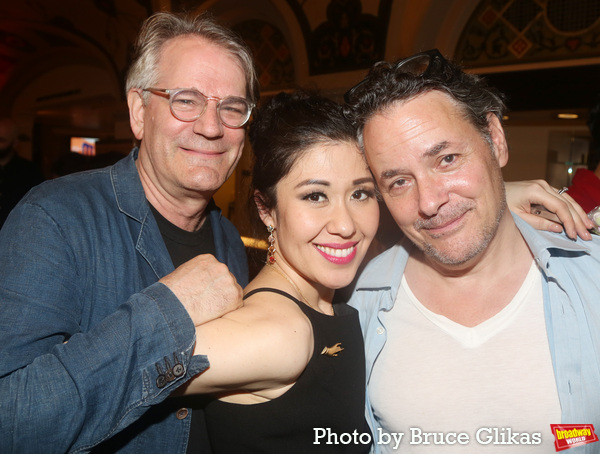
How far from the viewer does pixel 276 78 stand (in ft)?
24.3

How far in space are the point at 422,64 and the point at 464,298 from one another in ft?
3.24

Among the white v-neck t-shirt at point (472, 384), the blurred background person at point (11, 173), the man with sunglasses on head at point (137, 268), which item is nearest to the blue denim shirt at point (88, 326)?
the man with sunglasses on head at point (137, 268)

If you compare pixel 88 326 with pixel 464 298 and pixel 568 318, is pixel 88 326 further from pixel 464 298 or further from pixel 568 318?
pixel 568 318

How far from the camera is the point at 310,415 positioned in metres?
1.52

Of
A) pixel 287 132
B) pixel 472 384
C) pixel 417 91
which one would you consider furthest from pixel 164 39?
pixel 472 384

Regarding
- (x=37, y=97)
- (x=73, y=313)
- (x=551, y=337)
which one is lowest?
(x=551, y=337)

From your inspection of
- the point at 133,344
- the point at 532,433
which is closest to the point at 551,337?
the point at 532,433

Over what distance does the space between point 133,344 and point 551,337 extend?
1.42 metres

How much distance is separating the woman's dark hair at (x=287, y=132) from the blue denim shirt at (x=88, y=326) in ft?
1.60

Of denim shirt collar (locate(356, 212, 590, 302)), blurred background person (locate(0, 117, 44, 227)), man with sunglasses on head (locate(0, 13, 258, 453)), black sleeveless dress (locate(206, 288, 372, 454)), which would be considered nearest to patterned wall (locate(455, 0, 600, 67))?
denim shirt collar (locate(356, 212, 590, 302))

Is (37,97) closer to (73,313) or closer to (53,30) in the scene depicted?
(53,30)

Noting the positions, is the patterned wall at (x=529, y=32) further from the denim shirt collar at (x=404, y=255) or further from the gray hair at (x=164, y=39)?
the gray hair at (x=164, y=39)

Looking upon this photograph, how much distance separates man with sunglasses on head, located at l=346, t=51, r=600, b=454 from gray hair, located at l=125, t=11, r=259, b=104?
0.54m

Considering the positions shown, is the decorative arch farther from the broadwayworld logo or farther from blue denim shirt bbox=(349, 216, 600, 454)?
the broadwayworld logo
